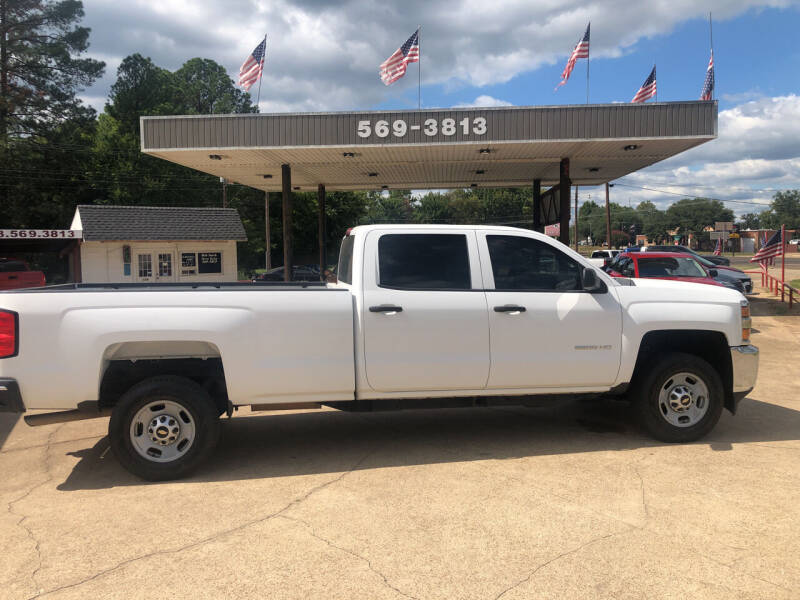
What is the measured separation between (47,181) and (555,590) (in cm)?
4344

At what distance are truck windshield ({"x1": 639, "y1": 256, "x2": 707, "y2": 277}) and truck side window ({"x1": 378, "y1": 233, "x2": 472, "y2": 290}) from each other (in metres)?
8.22

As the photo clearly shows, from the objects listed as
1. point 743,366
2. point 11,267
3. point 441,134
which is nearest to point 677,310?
point 743,366

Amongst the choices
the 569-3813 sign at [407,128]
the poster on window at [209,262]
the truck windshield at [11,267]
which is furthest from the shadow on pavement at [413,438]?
the poster on window at [209,262]

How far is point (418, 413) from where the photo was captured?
680 cm

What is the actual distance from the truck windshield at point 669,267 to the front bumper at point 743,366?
23.1 feet

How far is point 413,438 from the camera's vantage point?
581 cm

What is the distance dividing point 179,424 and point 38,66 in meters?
39.6

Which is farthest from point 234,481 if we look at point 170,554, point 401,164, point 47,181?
point 47,181

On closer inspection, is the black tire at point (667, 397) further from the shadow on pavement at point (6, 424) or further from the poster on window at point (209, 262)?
the poster on window at point (209, 262)

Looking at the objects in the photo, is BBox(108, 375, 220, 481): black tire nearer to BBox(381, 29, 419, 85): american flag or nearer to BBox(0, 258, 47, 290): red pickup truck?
BBox(381, 29, 419, 85): american flag

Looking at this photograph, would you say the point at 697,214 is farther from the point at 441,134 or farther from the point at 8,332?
the point at 8,332

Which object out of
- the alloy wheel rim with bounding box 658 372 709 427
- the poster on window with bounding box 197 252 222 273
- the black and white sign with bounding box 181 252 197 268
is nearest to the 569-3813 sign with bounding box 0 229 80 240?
the black and white sign with bounding box 181 252 197 268

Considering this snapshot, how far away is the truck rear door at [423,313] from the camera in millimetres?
4953

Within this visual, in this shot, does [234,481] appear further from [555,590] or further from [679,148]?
[679,148]
